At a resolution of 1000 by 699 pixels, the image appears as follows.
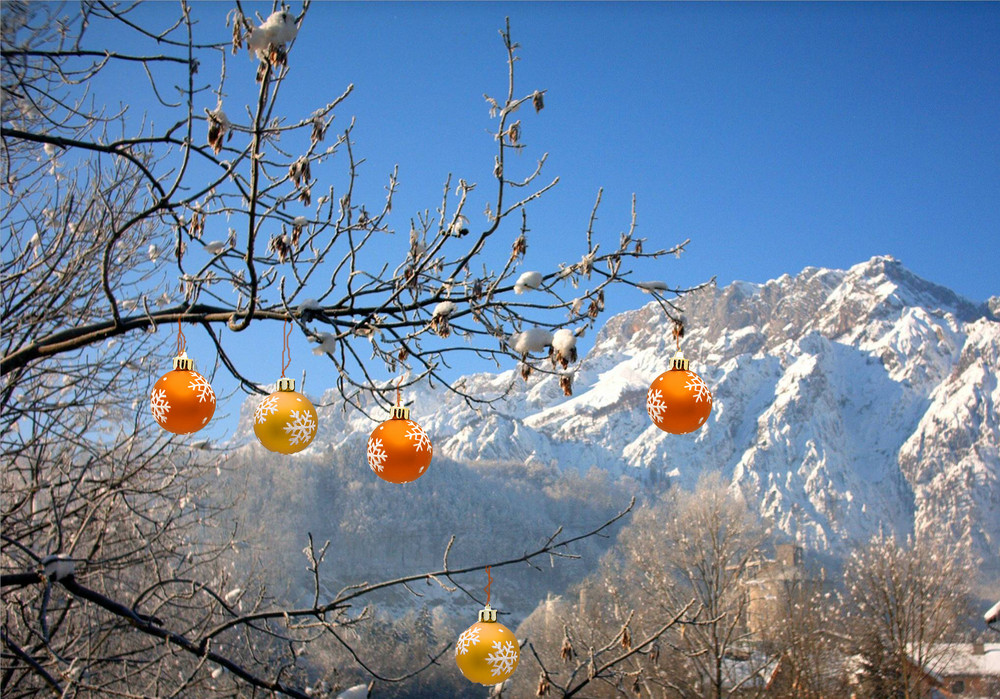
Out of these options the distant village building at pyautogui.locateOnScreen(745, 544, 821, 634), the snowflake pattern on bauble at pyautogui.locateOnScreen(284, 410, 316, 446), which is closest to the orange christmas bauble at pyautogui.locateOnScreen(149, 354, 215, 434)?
the snowflake pattern on bauble at pyautogui.locateOnScreen(284, 410, 316, 446)

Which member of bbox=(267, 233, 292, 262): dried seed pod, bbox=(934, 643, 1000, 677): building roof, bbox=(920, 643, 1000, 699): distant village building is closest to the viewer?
bbox=(267, 233, 292, 262): dried seed pod

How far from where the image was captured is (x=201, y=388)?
2.54 m

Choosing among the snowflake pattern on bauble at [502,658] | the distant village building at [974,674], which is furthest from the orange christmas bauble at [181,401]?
the distant village building at [974,674]

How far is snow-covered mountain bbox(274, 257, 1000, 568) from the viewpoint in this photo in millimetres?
103875

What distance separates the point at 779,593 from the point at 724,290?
14340 centimetres

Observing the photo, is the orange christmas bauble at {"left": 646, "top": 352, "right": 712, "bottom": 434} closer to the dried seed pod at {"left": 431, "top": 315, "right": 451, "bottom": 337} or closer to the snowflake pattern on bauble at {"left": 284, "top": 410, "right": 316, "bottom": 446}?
the dried seed pod at {"left": 431, "top": 315, "right": 451, "bottom": 337}

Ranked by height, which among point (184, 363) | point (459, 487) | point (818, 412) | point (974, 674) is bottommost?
point (974, 674)

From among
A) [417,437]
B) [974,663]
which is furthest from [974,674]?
[417,437]

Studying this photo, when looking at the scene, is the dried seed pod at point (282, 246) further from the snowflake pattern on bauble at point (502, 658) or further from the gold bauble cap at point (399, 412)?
the snowflake pattern on bauble at point (502, 658)

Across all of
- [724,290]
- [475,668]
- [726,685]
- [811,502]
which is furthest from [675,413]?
[724,290]

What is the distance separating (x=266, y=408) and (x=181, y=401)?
268 millimetres

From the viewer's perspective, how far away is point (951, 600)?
15.1 meters

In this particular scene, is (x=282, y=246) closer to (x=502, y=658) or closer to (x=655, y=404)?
(x=655, y=404)

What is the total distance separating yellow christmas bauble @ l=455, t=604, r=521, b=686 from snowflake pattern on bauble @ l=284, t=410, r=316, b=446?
0.94 meters
